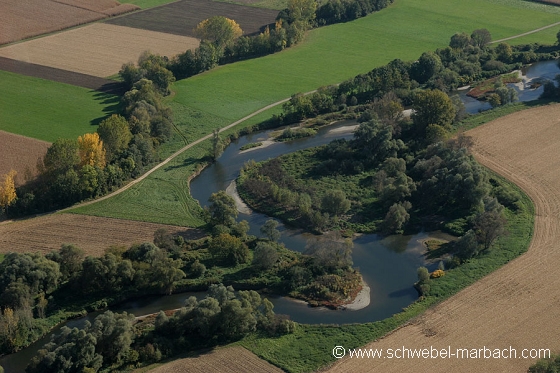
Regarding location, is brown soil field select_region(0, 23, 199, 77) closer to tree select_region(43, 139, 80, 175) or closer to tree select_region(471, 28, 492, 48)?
tree select_region(43, 139, 80, 175)

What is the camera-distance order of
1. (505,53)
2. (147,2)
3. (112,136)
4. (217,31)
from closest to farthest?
(112,136) → (217,31) → (505,53) → (147,2)

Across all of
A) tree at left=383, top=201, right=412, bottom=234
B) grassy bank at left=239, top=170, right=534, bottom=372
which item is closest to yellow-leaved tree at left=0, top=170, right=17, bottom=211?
grassy bank at left=239, top=170, right=534, bottom=372

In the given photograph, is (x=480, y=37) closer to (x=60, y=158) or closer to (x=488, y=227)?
(x=488, y=227)

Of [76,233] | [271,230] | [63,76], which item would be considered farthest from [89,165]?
[63,76]

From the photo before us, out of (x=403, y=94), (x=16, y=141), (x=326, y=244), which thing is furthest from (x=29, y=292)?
(x=403, y=94)

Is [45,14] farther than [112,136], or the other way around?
[45,14]

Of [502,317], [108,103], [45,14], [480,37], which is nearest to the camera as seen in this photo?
[502,317]

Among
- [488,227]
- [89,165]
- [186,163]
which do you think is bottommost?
[488,227]
